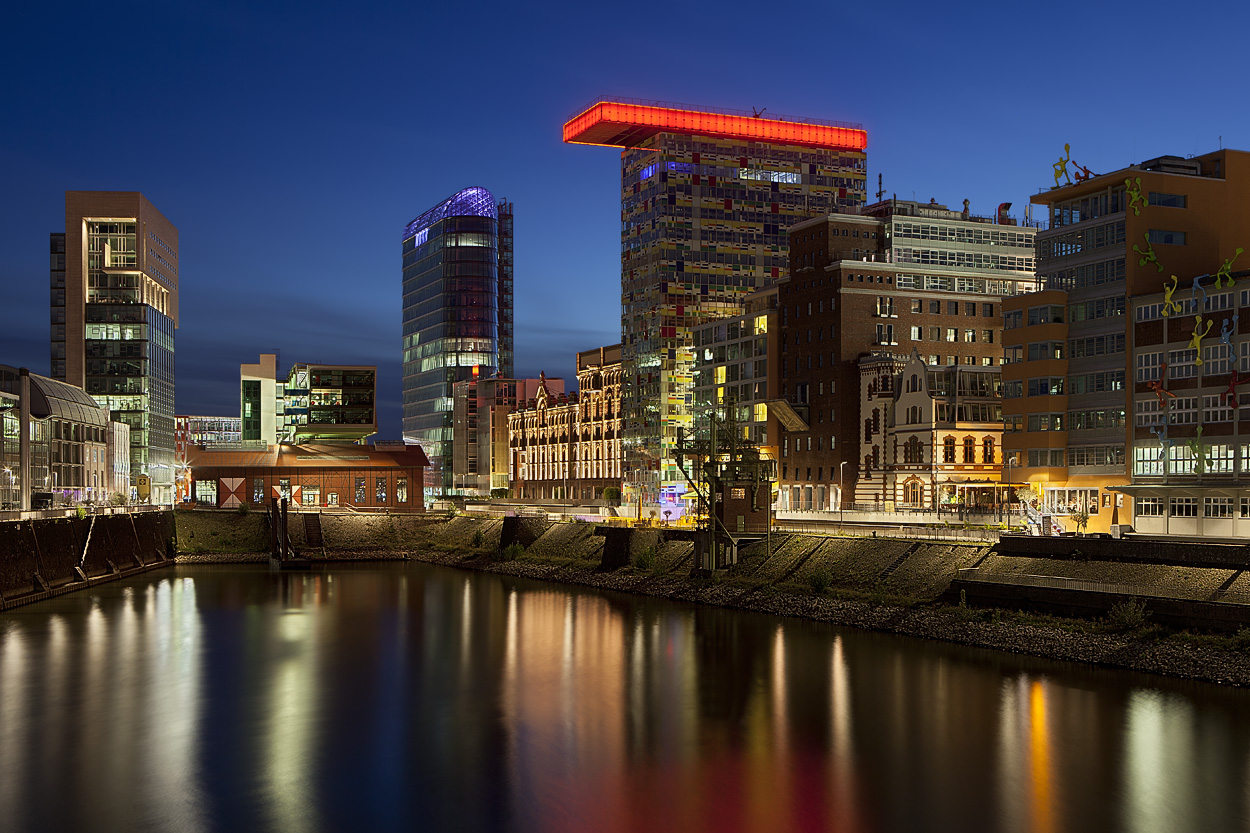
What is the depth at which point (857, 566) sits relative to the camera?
248 ft

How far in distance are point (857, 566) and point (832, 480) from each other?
134ft

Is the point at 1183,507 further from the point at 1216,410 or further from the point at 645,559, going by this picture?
the point at 645,559

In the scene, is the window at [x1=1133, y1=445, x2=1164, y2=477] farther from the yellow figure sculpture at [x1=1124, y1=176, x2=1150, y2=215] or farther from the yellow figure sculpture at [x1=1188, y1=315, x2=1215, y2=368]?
the yellow figure sculpture at [x1=1124, y1=176, x2=1150, y2=215]

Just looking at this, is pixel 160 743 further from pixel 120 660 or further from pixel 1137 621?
pixel 1137 621

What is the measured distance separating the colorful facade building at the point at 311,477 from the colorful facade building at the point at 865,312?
55.8m

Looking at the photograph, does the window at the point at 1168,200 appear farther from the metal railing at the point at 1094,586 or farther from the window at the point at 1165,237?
the metal railing at the point at 1094,586

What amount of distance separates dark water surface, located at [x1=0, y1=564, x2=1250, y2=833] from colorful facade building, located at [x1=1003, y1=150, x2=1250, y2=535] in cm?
2439

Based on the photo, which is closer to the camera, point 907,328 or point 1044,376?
point 1044,376

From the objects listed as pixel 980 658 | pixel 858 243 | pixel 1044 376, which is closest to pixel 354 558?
pixel 858 243

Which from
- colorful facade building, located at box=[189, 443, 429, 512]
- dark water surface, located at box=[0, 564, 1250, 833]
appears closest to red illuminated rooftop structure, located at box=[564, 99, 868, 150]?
colorful facade building, located at box=[189, 443, 429, 512]

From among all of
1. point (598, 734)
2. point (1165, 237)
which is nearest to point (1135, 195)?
point (1165, 237)

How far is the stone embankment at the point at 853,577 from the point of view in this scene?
178 ft

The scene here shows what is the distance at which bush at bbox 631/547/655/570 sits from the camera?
95.9 meters

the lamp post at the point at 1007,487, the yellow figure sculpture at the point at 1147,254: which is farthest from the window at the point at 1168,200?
the lamp post at the point at 1007,487
